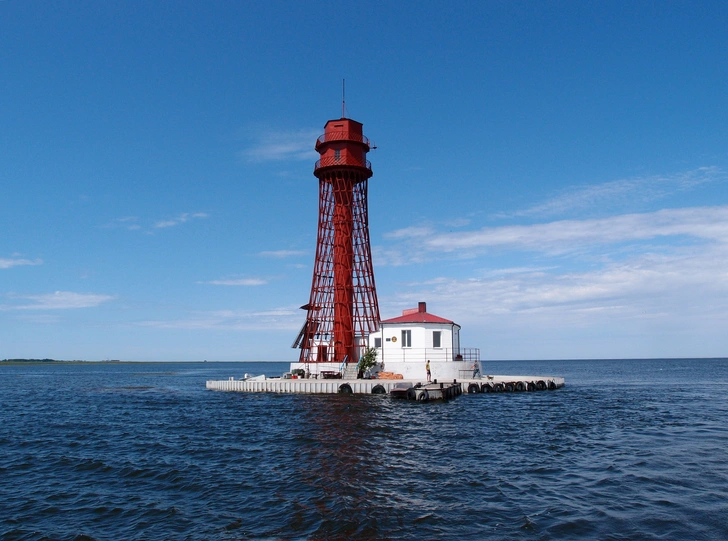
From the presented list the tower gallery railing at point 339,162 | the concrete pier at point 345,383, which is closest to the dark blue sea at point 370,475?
the concrete pier at point 345,383

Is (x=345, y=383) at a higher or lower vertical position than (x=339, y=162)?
lower

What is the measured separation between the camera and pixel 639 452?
921 inches

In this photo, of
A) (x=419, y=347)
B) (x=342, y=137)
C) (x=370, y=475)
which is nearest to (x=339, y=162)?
(x=342, y=137)

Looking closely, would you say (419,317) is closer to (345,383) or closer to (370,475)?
(345,383)

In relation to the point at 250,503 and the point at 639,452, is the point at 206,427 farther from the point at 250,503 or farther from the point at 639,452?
the point at 639,452

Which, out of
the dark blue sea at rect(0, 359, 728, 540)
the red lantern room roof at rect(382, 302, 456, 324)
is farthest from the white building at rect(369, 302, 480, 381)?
the dark blue sea at rect(0, 359, 728, 540)

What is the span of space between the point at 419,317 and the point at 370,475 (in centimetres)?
3323

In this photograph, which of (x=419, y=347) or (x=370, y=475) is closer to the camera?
(x=370, y=475)

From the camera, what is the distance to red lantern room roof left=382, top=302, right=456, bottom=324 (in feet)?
168

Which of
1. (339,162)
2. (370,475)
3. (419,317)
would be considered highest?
(339,162)

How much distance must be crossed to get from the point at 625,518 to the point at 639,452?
996 centimetres

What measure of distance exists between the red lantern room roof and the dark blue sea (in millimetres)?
14417

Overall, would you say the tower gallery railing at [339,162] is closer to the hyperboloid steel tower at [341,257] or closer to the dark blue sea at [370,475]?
the hyperboloid steel tower at [341,257]

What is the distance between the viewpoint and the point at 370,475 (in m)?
19.6
